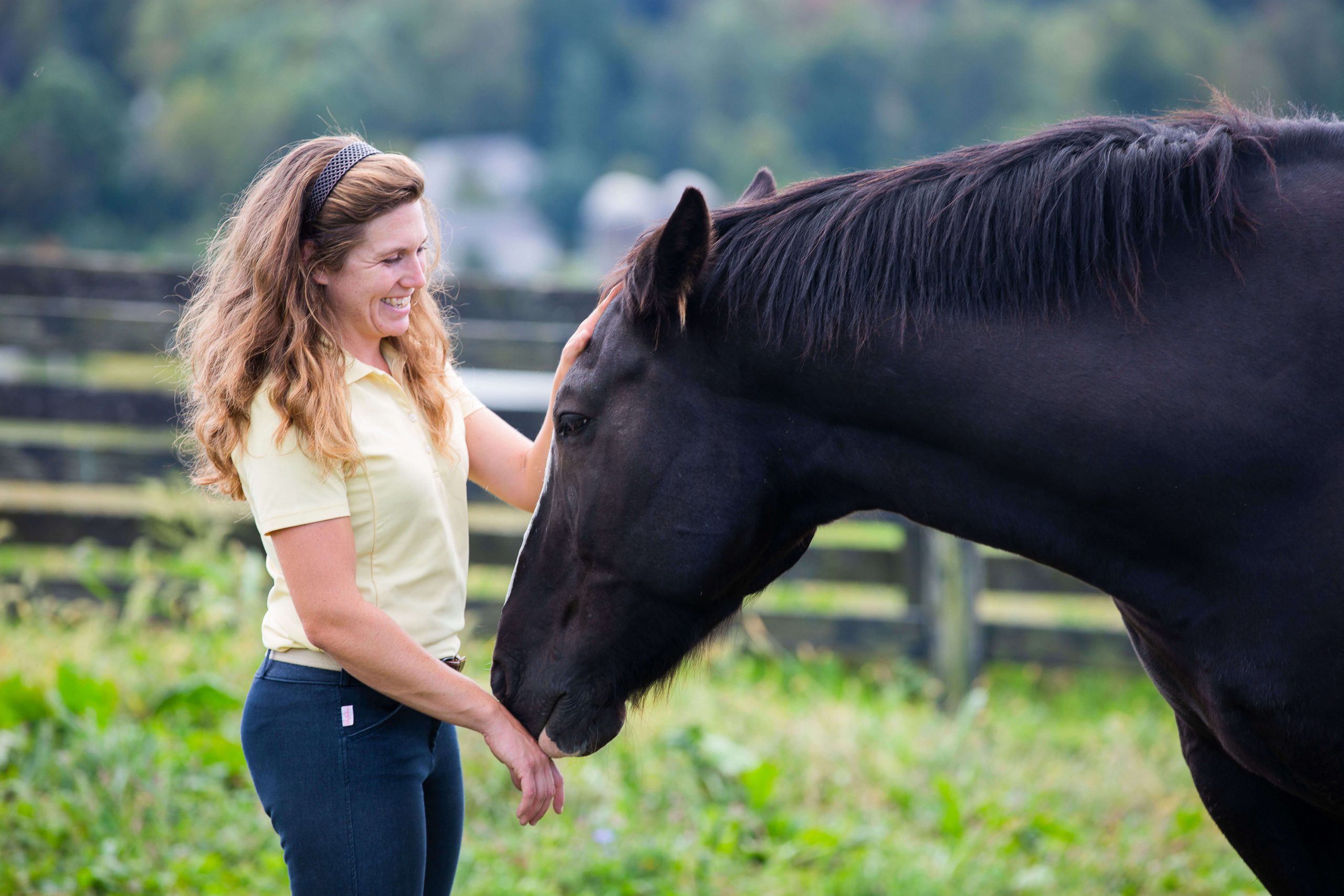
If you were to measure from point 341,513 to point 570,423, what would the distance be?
1.42 feet

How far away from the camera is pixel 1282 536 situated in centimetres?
150

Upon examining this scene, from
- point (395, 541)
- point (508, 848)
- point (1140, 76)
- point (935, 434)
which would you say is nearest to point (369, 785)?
point (395, 541)

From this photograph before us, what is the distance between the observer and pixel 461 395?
2.17 meters

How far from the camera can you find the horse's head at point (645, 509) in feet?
5.68

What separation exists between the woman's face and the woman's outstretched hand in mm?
745

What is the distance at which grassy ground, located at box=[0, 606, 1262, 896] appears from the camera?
316cm

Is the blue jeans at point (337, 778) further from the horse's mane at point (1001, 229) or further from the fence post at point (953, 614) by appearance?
the fence post at point (953, 614)

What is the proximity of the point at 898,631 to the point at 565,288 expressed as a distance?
2.44 metres

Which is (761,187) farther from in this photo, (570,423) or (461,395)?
(461,395)

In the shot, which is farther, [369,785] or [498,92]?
[498,92]

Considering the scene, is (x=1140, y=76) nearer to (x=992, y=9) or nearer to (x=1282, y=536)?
(x=992, y=9)

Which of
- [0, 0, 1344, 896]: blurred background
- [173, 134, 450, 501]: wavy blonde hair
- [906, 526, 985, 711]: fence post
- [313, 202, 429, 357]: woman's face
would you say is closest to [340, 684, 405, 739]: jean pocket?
[173, 134, 450, 501]: wavy blonde hair

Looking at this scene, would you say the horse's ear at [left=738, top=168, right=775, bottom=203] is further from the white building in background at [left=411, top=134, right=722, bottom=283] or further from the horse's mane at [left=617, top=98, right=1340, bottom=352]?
the white building in background at [left=411, top=134, right=722, bottom=283]

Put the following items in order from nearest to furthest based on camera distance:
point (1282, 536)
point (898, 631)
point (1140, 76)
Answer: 1. point (1282, 536)
2. point (898, 631)
3. point (1140, 76)
